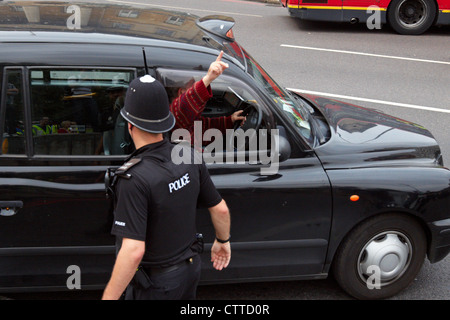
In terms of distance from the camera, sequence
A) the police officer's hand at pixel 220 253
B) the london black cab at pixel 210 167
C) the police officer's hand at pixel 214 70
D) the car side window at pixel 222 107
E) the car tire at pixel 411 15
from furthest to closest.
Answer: the car tire at pixel 411 15, the car side window at pixel 222 107, the london black cab at pixel 210 167, the police officer's hand at pixel 214 70, the police officer's hand at pixel 220 253

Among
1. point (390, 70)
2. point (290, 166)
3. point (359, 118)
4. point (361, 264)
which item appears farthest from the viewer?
point (390, 70)

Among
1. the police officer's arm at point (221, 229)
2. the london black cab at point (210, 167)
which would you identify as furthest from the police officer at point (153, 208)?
the london black cab at point (210, 167)

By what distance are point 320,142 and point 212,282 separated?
3.75 feet

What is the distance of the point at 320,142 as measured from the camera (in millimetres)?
4023

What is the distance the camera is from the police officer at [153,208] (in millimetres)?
2701

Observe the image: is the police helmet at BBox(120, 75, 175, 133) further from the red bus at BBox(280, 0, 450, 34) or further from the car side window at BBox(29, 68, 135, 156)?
the red bus at BBox(280, 0, 450, 34)

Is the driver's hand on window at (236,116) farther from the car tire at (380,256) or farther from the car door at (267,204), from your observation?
the car tire at (380,256)

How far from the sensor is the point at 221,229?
10.5ft

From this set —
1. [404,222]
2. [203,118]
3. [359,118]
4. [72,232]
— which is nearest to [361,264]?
[404,222]

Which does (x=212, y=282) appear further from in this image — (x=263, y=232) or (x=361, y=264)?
(x=361, y=264)

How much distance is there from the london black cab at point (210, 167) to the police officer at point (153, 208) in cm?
77

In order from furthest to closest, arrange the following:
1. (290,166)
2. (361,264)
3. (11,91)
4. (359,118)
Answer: (359,118), (361,264), (290,166), (11,91)

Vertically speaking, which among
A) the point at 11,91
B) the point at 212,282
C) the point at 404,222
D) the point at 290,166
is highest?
the point at 11,91

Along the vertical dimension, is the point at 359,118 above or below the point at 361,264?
above
